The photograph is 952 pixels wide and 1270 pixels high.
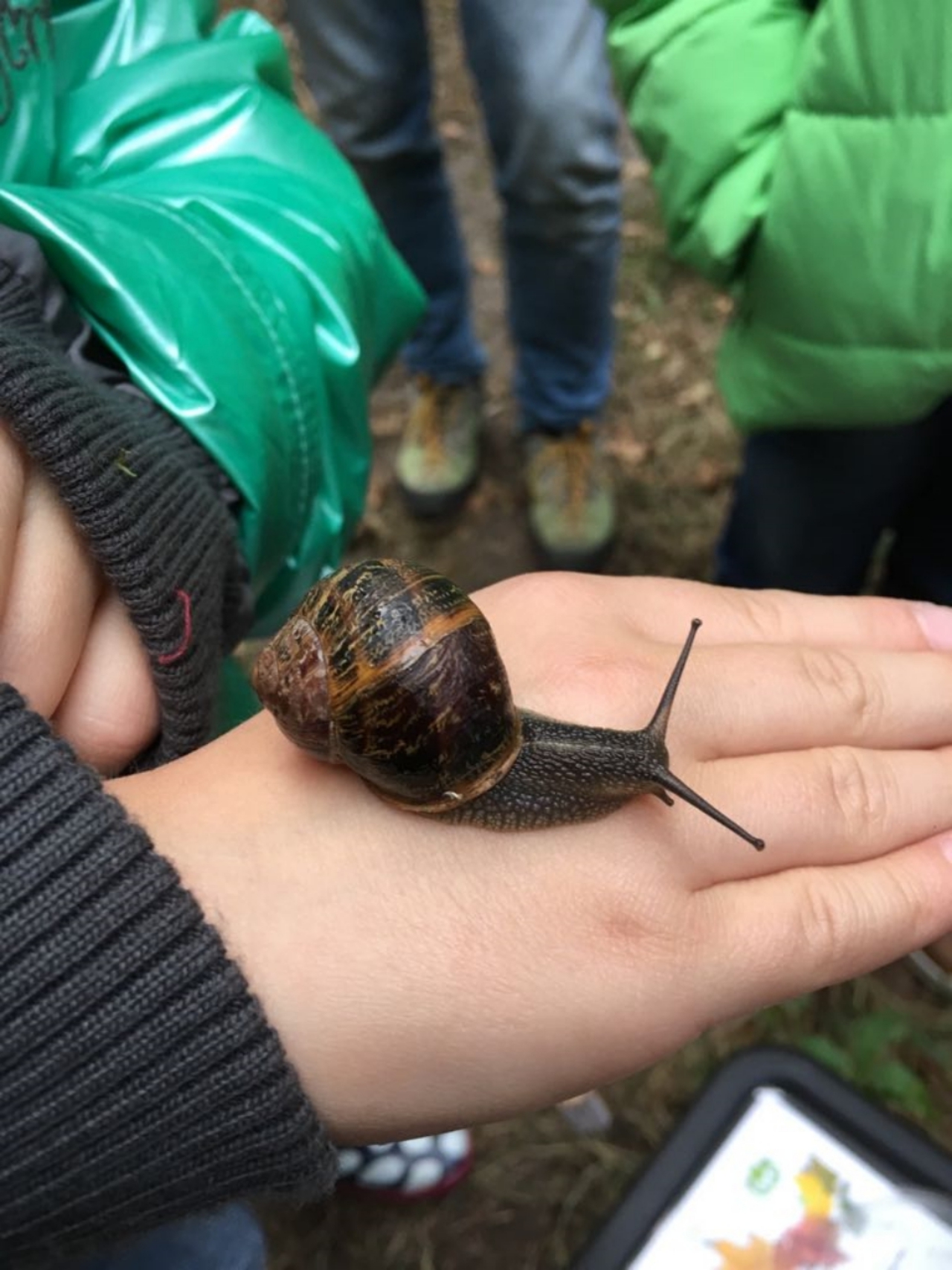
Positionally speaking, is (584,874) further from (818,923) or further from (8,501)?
(8,501)

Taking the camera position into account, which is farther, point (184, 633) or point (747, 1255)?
point (747, 1255)

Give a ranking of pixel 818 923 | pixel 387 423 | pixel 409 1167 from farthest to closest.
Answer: pixel 387 423 → pixel 409 1167 → pixel 818 923

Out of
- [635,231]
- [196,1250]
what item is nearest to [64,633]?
[196,1250]

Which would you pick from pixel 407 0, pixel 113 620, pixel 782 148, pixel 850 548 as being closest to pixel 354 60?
pixel 407 0

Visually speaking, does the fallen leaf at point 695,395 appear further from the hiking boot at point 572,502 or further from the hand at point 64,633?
the hand at point 64,633

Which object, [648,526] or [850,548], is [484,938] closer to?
[850,548]

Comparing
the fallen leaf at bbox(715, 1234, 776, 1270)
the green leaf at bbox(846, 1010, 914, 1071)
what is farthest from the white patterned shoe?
the green leaf at bbox(846, 1010, 914, 1071)

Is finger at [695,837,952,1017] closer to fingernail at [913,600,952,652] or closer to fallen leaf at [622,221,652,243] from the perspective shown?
fingernail at [913,600,952,652]
